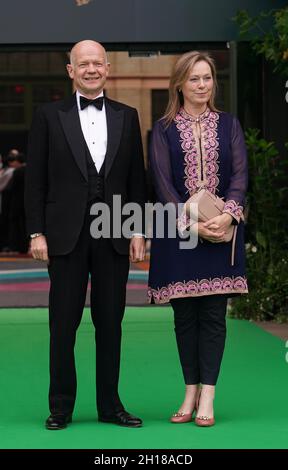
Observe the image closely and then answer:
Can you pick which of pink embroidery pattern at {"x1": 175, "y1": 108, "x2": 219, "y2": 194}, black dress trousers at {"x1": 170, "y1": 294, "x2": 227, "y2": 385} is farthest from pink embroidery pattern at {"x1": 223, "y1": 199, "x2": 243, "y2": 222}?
black dress trousers at {"x1": 170, "y1": 294, "x2": 227, "y2": 385}

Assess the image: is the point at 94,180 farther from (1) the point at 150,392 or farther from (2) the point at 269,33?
(2) the point at 269,33

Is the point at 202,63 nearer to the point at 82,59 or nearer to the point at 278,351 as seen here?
the point at 82,59

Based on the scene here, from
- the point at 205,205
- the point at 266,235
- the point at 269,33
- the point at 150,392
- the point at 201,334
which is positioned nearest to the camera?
the point at 205,205

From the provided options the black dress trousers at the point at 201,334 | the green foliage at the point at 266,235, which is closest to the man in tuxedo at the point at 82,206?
the black dress trousers at the point at 201,334

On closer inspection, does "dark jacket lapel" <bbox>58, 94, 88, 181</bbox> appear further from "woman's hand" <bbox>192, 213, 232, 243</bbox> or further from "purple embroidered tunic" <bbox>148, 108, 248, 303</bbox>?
"woman's hand" <bbox>192, 213, 232, 243</bbox>

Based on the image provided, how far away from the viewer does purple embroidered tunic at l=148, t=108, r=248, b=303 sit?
670cm

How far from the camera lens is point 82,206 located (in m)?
6.66

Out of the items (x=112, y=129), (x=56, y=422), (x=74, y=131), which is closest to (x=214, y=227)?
(x=112, y=129)

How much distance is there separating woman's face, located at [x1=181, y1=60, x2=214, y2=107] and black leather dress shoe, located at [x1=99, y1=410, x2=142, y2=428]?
5.74 ft

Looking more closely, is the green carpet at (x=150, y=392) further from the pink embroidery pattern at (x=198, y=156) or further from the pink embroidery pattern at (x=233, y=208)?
the pink embroidery pattern at (x=198, y=156)

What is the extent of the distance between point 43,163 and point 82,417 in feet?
4.80

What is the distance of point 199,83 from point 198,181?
54cm

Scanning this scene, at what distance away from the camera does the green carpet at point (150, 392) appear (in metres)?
6.30

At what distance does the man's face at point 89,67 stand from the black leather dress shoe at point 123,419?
1.77m
